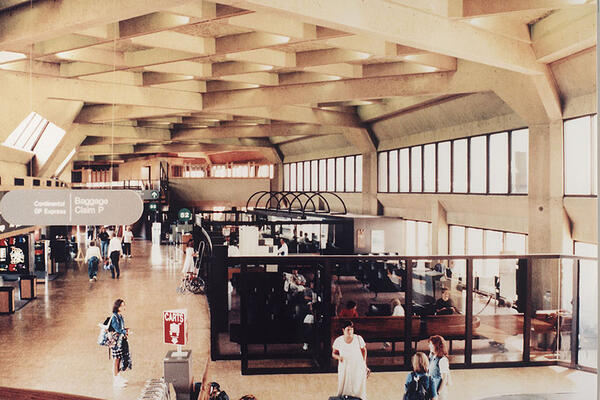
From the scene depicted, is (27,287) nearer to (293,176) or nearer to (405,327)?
(405,327)

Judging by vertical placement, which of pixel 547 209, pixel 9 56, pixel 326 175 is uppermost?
pixel 9 56

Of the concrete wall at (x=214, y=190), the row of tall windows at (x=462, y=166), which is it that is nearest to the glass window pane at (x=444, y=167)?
the row of tall windows at (x=462, y=166)

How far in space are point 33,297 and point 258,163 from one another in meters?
21.5

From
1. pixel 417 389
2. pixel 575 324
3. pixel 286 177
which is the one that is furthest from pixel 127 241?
pixel 417 389

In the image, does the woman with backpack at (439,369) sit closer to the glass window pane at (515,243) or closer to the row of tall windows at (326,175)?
the glass window pane at (515,243)

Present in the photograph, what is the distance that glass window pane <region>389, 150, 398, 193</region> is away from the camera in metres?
20.4

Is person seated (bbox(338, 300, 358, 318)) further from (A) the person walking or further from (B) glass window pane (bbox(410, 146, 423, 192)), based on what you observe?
(B) glass window pane (bbox(410, 146, 423, 192))

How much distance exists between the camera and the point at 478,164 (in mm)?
15375

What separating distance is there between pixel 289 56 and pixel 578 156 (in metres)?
6.56

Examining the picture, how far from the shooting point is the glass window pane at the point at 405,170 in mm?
19484

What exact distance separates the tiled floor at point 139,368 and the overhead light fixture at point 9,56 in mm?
5410

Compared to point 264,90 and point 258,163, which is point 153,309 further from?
point 258,163

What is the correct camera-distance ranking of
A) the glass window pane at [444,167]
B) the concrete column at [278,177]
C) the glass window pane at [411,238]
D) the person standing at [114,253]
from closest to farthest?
the glass window pane at [444,167] < the person standing at [114,253] < the glass window pane at [411,238] < the concrete column at [278,177]

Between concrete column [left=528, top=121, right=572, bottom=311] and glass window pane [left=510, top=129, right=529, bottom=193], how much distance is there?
3.99 ft
